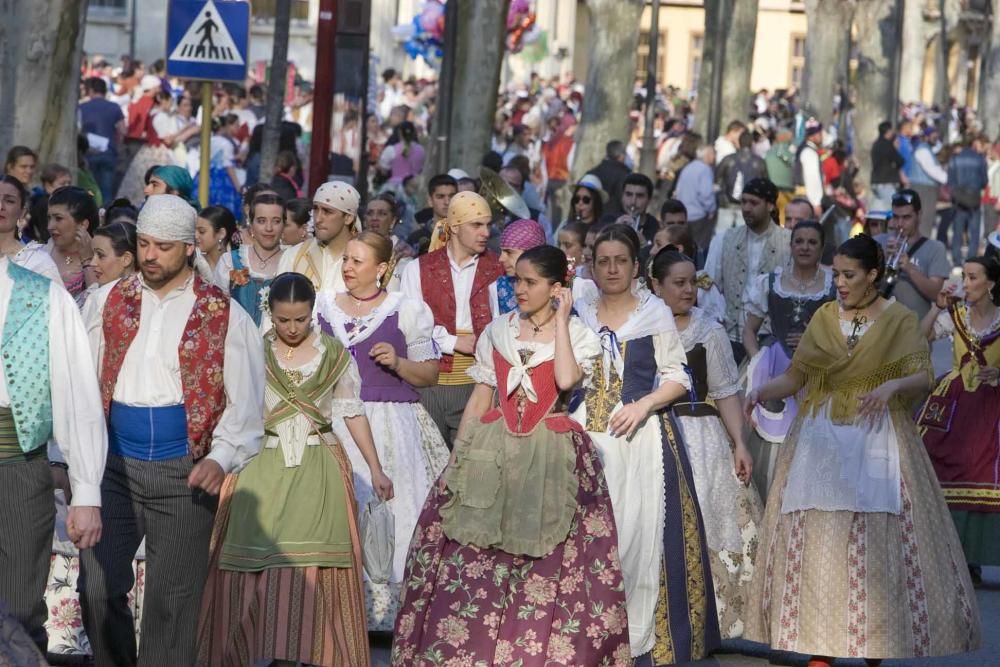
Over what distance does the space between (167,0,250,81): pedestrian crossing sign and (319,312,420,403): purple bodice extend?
5181mm

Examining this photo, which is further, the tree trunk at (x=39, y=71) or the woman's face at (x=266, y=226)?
the tree trunk at (x=39, y=71)

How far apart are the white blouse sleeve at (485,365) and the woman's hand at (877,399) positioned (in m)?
1.63

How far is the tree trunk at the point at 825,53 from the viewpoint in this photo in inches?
1722

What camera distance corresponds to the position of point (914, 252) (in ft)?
44.1

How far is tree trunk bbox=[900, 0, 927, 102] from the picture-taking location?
5660 cm

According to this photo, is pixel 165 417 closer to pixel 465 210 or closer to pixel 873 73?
pixel 465 210

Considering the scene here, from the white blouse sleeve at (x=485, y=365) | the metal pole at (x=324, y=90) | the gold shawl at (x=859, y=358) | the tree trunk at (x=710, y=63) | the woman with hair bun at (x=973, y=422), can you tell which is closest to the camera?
the white blouse sleeve at (x=485, y=365)

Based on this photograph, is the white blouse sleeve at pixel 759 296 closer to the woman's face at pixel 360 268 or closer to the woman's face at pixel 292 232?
the woman's face at pixel 292 232

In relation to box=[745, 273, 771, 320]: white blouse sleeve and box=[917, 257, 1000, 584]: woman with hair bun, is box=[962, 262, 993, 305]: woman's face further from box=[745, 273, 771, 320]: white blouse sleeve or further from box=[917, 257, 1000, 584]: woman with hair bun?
box=[745, 273, 771, 320]: white blouse sleeve

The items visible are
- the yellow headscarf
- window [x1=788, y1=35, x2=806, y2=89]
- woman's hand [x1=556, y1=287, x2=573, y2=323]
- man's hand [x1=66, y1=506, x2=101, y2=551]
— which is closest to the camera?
man's hand [x1=66, y1=506, x2=101, y2=551]

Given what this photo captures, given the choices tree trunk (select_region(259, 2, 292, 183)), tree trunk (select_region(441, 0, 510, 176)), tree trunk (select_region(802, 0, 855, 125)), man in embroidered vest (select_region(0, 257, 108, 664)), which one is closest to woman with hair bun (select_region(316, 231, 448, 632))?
man in embroidered vest (select_region(0, 257, 108, 664))

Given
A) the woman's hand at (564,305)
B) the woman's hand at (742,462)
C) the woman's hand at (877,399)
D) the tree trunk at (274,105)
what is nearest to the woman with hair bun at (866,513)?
the woman's hand at (877,399)

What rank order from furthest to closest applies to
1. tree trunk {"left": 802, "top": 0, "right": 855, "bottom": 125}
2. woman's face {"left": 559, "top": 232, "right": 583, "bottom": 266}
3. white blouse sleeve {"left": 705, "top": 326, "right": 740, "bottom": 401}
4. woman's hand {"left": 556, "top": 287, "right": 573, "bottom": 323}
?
tree trunk {"left": 802, "top": 0, "right": 855, "bottom": 125} → woman's face {"left": 559, "top": 232, "right": 583, "bottom": 266} → white blouse sleeve {"left": 705, "top": 326, "right": 740, "bottom": 401} → woman's hand {"left": 556, "top": 287, "right": 573, "bottom": 323}

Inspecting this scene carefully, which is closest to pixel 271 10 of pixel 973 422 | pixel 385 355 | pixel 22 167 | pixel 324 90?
pixel 324 90
